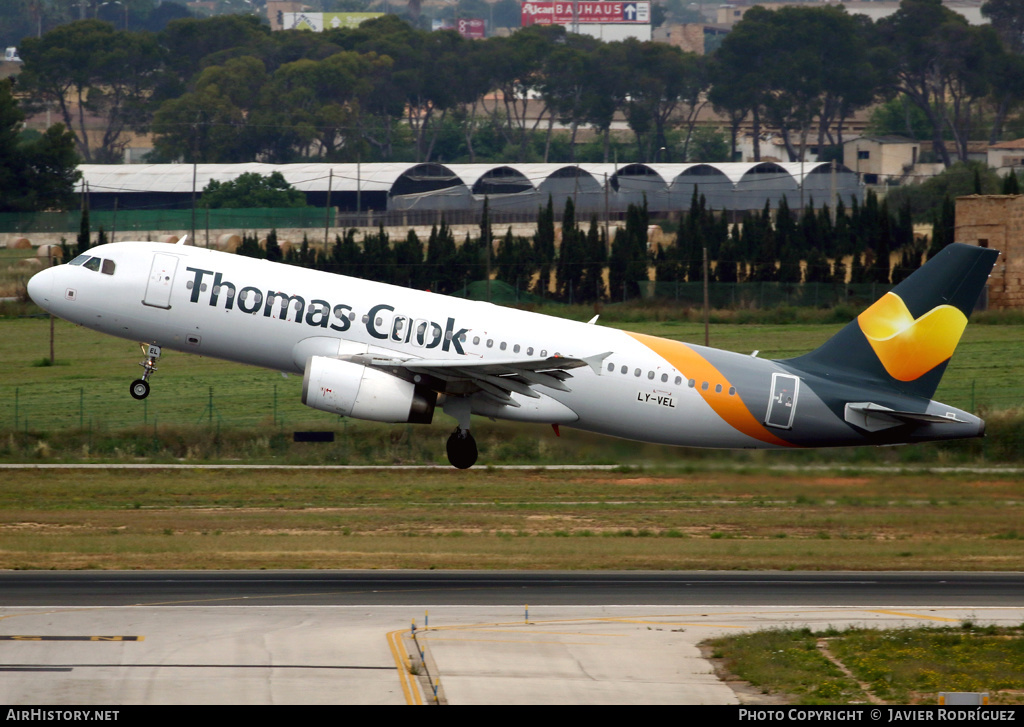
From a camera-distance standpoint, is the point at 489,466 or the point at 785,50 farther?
the point at 785,50

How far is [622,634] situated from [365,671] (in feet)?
19.7

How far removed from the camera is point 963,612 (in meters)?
30.9

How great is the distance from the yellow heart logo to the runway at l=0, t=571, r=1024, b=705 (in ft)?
20.0

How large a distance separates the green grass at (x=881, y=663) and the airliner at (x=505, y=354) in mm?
10168

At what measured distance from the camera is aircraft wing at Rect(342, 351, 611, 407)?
34.5 metres

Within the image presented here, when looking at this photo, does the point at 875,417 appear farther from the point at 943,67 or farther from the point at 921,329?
the point at 943,67

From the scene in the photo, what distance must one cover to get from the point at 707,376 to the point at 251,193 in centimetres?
10456

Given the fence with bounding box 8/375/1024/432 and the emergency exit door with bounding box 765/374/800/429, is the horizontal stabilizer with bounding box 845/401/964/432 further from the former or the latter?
the fence with bounding box 8/375/1024/432

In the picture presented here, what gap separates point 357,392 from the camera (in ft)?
117

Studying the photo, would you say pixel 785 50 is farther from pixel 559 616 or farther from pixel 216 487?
pixel 559 616

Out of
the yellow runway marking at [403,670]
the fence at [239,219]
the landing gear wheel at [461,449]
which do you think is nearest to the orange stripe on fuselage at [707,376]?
the landing gear wheel at [461,449]

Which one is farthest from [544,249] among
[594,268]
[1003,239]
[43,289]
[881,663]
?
[881,663]

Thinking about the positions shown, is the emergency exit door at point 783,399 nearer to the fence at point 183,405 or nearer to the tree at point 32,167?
the fence at point 183,405
